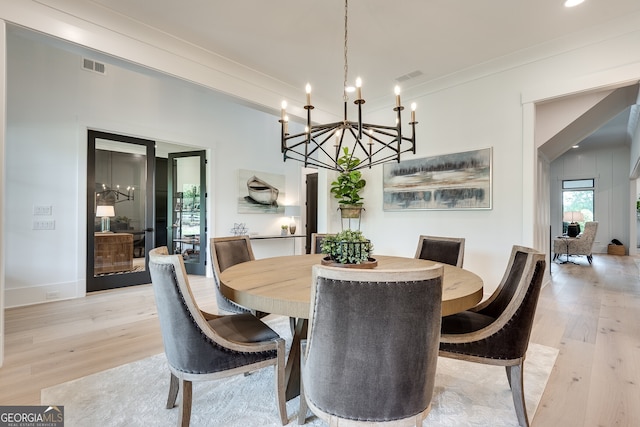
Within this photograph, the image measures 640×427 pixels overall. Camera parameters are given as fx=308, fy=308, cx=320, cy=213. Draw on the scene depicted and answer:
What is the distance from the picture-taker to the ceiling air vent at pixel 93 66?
4207mm

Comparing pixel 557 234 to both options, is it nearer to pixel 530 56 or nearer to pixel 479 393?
pixel 530 56

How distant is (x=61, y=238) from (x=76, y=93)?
1940 millimetres

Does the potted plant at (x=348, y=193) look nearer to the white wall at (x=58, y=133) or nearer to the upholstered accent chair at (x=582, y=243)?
the white wall at (x=58, y=133)

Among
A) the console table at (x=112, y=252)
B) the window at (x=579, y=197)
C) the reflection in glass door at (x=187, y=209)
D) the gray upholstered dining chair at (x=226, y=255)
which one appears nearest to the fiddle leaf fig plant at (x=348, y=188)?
the gray upholstered dining chair at (x=226, y=255)

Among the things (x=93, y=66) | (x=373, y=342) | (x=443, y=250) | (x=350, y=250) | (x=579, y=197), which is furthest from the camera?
(x=579, y=197)

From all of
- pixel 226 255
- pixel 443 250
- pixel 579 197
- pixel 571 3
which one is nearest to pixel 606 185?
pixel 579 197

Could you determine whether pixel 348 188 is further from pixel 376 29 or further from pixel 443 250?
pixel 376 29

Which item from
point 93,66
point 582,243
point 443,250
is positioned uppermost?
point 93,66

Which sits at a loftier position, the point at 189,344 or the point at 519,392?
the point at 189,344

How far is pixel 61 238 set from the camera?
13.1ft

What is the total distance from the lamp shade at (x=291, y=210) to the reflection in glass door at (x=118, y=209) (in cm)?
255

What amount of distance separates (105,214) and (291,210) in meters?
3.28

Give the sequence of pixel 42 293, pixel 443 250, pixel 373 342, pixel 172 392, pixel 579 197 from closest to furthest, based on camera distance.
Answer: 1. pixel 373 342
2. pixel 172 392
3. pixel 443 250
4. pixel 42 293
5. pixel 579 197

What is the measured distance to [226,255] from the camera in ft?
8.95
